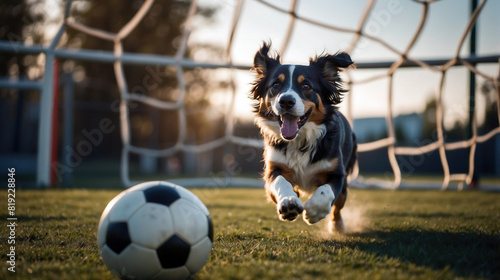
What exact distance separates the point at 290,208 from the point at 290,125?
88 cm

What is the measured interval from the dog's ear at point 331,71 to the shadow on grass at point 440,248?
1240 millimetres

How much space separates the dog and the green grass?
41 cm

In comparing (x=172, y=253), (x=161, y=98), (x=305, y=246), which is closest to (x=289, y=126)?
(x=305, y=246)

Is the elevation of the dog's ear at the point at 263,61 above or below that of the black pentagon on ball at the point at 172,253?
above

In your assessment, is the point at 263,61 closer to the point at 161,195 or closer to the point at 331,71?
the point at 331,71

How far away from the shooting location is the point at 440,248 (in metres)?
2.71

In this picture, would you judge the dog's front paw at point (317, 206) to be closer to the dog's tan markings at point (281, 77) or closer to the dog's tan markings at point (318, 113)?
the dog's tan markings at point (318, 113)

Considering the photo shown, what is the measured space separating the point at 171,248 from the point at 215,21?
21.7 meters

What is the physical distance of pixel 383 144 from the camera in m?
8.38

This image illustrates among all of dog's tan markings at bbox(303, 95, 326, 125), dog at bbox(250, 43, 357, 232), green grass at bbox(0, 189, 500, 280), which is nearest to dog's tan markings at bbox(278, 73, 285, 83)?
dog at bbox(250, 43, 357, 232)

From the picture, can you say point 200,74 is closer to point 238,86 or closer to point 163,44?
point 163,44

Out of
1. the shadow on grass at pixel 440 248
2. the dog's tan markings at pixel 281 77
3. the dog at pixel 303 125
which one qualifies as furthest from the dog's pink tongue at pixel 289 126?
Result: the shadow on grass at pixel 440 248

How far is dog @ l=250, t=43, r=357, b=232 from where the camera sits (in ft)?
10.9

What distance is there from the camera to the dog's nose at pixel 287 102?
3195mm
